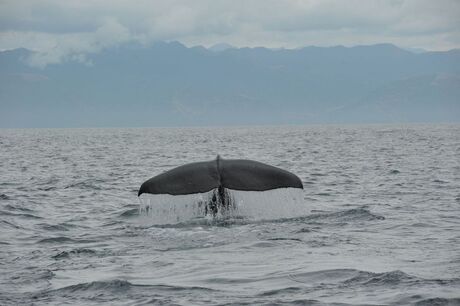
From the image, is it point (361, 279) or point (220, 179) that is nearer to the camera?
point (361, 279)

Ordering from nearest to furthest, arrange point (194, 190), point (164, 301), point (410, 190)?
point (164, 301) → point (194, 190) → point (410, 190)

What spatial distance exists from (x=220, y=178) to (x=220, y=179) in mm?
20

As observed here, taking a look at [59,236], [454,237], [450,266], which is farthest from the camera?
[59,236]

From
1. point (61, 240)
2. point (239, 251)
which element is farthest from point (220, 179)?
point (61, 240)

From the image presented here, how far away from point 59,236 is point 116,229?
922 mm

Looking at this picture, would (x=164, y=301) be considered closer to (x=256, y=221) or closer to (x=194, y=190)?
(x=194, y=190)

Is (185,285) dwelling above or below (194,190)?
below

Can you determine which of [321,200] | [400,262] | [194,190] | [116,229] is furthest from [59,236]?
[321,200]

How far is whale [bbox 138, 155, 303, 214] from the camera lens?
9.53 m

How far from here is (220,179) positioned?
993 cm

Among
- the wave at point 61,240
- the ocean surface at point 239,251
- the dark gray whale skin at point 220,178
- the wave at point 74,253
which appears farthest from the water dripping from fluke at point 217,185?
the wave at point 61,240

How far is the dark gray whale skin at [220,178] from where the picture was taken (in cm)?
954

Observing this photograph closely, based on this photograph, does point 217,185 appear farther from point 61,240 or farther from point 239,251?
point 61,240

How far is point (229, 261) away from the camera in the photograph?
27.9 feet
